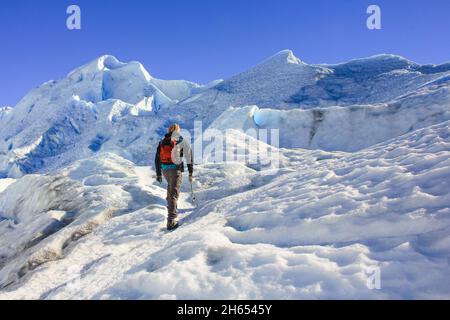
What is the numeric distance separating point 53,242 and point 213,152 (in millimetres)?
9999

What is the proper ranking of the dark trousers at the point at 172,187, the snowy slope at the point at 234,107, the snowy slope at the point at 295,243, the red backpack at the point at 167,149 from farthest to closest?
the snowy slope at the point at 234,107
the dark trousers at the point at 172,187
the red backpack at the point at 167,149
the snowy slope at the point at 295,243

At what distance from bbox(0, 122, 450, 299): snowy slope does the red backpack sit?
3.98 ft

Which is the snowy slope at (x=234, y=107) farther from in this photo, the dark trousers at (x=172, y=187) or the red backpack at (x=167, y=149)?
the red backpack at (x=167, y=149)

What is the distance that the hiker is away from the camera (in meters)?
6.88

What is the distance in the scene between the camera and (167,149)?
689 cm

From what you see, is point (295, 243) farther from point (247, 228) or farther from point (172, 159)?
point (172, 159)

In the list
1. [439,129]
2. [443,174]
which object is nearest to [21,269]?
[443,174]

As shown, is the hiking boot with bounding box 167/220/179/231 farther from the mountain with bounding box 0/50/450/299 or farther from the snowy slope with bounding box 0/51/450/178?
the snowy slope with bounding box 0/51/450/178

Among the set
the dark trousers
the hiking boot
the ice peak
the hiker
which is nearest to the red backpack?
the hiker

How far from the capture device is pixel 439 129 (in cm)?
743

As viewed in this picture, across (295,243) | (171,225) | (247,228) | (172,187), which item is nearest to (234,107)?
(172,187)

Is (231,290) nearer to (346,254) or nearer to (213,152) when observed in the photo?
(346,254)

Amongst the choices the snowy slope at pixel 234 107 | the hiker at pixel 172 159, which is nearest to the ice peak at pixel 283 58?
the snowy slope at pixel 234 107

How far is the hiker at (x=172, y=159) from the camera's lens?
6883 mm
